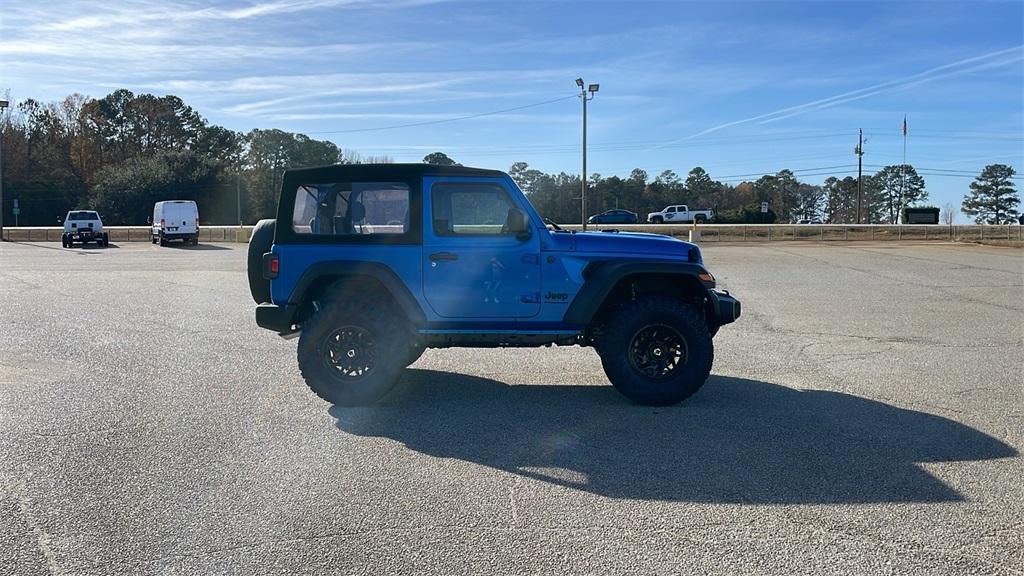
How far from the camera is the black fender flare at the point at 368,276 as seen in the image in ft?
22.6

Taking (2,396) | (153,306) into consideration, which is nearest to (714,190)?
(153,306)

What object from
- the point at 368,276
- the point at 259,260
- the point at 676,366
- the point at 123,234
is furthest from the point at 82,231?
the point at 676,366

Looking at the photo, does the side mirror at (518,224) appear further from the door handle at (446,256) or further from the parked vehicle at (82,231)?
the parked vehicle at (82,231)

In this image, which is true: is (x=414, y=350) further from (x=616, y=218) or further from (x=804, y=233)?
(x=616, y=218)

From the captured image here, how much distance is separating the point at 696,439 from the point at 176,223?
37.1 metres

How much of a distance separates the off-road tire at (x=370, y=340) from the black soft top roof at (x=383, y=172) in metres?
1.07

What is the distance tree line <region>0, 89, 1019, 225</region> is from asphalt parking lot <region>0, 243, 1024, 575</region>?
4704cm

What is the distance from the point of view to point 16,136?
7219cm

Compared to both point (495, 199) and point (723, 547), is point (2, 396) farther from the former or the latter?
point (723, 547)

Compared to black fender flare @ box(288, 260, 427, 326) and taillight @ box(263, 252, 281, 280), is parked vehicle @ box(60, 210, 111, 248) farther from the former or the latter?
black fender flare @ box(288, 260, 427, 326)

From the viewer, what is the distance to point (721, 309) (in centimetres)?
718

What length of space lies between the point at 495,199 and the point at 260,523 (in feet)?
11.7

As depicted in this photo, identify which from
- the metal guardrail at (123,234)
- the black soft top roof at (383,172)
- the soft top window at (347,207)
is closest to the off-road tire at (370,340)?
the soft top window at (347,207)

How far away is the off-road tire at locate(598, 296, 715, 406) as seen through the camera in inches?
270
